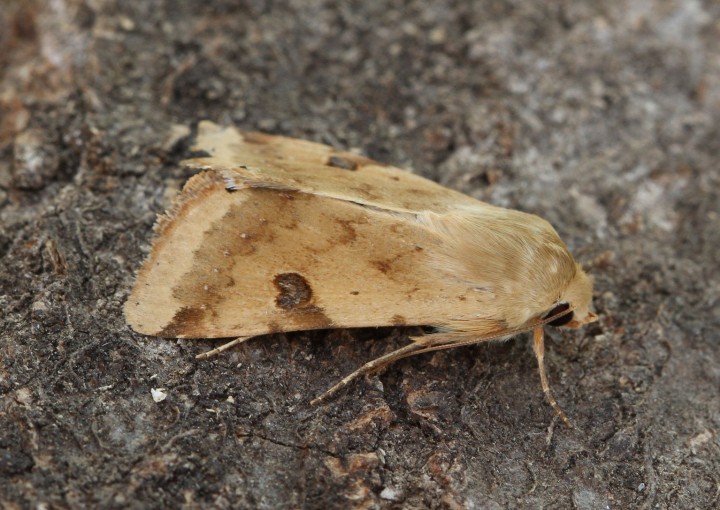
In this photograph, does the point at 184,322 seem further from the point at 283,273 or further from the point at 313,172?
the point at 313,172

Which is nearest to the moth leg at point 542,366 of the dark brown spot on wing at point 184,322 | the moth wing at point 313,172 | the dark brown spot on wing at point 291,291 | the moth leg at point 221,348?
the moth wing at point 313,172

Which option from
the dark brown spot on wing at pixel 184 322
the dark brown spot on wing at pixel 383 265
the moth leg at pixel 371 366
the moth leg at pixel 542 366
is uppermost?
the dark brown spot on wing at pixel 383 265

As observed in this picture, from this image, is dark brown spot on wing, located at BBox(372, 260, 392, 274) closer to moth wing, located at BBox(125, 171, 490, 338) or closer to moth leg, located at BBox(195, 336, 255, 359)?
moth wing, located at BBox(125, 171, 490, 338)

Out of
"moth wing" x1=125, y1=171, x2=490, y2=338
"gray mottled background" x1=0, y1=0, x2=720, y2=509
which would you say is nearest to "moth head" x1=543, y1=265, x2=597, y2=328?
"gray mottled background" x1=0, y1=0, x2=720, y2=509

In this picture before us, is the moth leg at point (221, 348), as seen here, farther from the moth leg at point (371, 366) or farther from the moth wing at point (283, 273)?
the moth leg at point (371, 366)

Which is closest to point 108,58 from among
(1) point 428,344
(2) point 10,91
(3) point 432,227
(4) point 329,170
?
(2) point 10,91

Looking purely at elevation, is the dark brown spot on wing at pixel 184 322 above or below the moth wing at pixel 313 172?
below

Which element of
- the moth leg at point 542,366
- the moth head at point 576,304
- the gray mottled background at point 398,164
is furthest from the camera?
the moth head at point 576,304

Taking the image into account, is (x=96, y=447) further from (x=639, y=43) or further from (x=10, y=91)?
(x=639, y=43)
